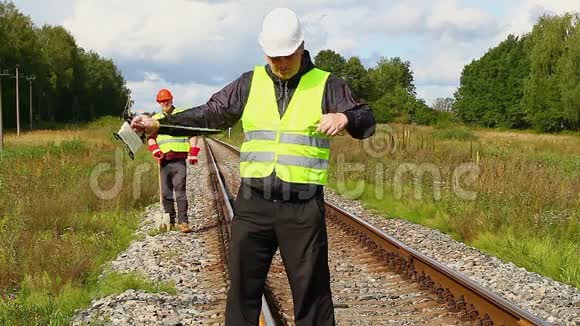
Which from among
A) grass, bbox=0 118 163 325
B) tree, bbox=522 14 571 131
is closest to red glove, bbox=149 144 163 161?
grass, bbox=0 118 163 325

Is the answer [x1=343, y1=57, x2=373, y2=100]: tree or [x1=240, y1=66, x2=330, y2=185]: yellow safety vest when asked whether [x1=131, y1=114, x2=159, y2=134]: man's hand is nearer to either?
[x1=240, y1=66, x2=330, y2=185]: yellow safety vest

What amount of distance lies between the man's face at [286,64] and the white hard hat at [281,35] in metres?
0.04

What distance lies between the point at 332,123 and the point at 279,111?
38cm

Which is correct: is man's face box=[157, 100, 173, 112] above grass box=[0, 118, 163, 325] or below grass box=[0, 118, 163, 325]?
above

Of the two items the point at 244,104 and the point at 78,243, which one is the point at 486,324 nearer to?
the point at 244,104

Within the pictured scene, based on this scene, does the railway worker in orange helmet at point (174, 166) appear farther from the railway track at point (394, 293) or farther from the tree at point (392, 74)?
the tree at point (392, 74)

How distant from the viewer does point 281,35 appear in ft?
10.4

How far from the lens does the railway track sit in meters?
5.09

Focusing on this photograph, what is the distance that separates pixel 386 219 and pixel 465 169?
379 cm

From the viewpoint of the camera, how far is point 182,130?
3.57 meters

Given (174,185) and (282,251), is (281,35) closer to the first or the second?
(282,251)

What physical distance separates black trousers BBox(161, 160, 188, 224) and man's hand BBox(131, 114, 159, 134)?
6.13 metres

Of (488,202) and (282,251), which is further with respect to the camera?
(488,202)

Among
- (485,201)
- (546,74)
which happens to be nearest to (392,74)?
(546,74)
